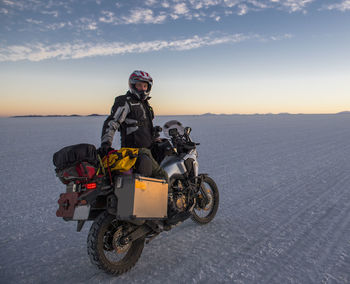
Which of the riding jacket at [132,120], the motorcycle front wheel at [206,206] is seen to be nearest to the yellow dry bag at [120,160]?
the riding jacket at [132,120]

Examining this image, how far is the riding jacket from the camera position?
12.8 ft

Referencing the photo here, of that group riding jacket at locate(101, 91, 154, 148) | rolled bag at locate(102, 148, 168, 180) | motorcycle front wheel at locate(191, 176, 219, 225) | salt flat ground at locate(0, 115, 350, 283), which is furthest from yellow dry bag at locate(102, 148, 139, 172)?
motorcycle front wheel at locate(191, 176, 219, 225)

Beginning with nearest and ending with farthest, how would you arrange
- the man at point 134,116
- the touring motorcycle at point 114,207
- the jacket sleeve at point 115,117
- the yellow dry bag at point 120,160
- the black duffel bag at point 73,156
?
the black duffel bag at point 73,156, the touring motorcycle at point 114,207, the yellow dry bag at point 120,160, the jacket sleeve at point 115,117, the man at point 134,116

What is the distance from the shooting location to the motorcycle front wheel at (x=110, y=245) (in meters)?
2.94

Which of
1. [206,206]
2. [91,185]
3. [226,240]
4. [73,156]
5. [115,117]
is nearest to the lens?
[73,156]

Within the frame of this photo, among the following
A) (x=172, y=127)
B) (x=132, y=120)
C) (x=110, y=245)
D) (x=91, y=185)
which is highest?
(x=132, y=120)

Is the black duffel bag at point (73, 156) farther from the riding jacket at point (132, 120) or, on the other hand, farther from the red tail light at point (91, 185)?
the riding jacket at point (132, 120)

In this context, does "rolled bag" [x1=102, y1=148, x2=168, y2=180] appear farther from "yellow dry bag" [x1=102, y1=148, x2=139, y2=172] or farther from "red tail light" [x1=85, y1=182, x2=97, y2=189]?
"red tail light" [x1=85, y1=182, x2=97, y2=189]


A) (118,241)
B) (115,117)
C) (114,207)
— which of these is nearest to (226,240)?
(118,241)

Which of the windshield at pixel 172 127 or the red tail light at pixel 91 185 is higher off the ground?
the windshield at pixel 172 127

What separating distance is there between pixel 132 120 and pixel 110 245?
1.69m

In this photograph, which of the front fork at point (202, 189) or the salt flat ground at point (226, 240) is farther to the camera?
the front fork at point (202, 189)

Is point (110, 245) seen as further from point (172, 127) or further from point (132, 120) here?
point (172, 127)

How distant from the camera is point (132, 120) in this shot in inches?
159
